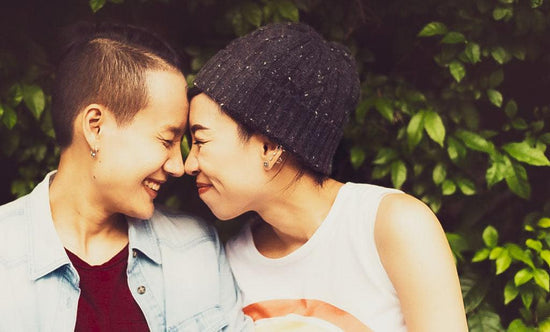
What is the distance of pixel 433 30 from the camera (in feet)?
7.93

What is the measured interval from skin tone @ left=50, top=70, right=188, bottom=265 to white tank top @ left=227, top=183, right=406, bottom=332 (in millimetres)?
449

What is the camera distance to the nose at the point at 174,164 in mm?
2004

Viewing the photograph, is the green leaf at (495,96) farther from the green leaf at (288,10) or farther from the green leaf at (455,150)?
the green leaf at (288,10)

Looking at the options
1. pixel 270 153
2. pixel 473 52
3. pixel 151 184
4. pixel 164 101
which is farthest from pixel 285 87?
pixel 473 52

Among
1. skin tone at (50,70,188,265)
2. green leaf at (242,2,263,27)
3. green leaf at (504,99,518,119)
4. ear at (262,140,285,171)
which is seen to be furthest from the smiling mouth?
green leaf at (504,99,518,119)

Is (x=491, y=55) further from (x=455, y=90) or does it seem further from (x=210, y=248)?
(x=210, y=248)

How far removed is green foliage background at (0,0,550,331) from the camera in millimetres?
2408

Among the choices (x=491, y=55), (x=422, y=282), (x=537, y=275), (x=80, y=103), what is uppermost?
(x=80, y=103)

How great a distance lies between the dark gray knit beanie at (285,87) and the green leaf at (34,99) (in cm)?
67

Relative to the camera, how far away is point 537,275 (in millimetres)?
2295

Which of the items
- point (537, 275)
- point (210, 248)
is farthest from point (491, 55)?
point (210, 248)

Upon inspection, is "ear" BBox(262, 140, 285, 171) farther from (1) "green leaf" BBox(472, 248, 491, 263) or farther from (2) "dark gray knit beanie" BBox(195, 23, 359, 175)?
(1) "green leaf" BBox(472, 248, 491, 263)

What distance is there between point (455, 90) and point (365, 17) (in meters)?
0.45

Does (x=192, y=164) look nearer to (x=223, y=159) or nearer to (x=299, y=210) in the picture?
(x=223, y=159)
